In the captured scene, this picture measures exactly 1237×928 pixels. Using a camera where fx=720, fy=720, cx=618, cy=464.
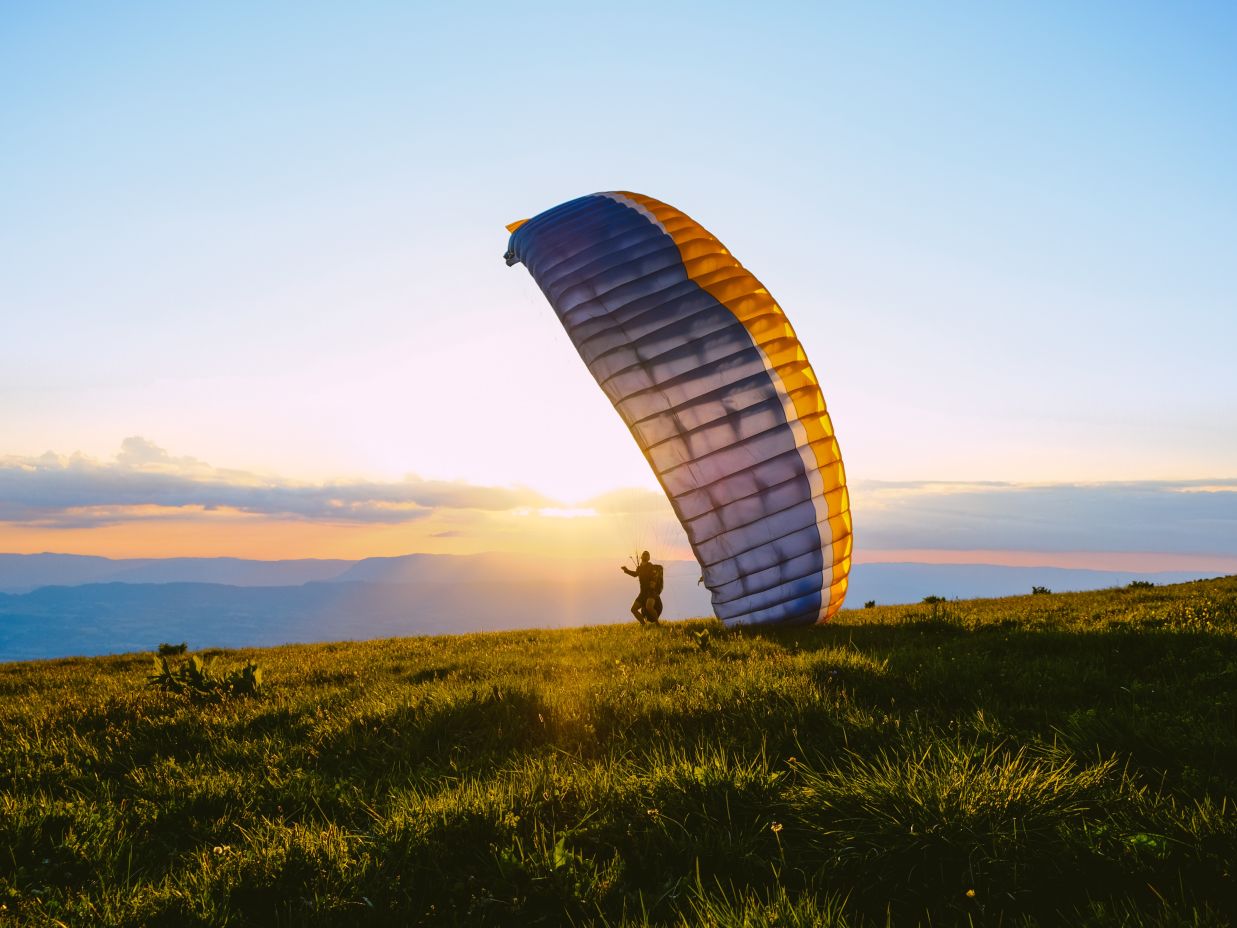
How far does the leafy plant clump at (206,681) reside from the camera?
9.33m

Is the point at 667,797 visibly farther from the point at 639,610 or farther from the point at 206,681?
the point at 639,610

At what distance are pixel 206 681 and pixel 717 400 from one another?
8144 mm

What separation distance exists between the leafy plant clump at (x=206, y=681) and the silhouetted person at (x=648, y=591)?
8.70 metres

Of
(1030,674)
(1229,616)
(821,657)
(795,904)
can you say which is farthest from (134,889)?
(1229,616)

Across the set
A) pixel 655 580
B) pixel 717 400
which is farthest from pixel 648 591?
pixel 717 400

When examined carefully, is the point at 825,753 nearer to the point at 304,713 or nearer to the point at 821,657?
the point at 821,657

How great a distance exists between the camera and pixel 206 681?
940 cm

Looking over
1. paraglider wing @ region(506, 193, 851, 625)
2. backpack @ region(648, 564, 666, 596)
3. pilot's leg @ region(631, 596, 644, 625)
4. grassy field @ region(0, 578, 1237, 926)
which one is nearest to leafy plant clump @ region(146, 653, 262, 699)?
grassy field @ region(0, 578, 1237, 926)

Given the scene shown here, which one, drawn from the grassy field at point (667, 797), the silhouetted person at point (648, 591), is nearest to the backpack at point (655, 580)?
the silhouetted person at point (648, 591)

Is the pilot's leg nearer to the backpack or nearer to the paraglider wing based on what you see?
the backpack

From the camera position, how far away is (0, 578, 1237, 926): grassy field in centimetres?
363

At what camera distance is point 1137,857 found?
3.55 m

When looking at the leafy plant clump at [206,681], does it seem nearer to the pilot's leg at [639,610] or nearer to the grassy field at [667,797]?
the grassy field at [667,797]

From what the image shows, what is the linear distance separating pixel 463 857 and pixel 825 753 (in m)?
2.80
